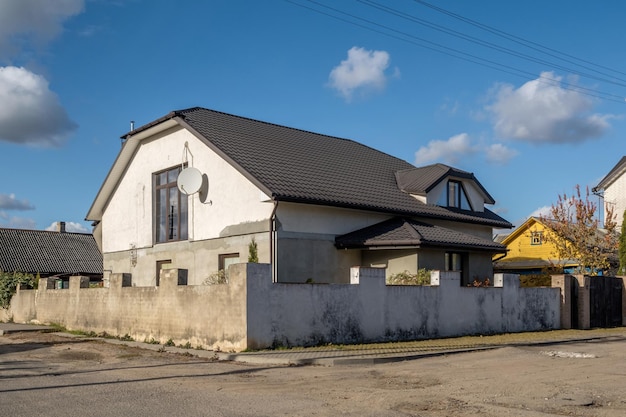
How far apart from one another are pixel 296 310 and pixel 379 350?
2222 mm

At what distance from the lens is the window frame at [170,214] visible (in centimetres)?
2434

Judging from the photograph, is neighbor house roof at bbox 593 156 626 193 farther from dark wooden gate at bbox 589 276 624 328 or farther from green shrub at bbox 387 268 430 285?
green shrub at bbox 387 268 430 285

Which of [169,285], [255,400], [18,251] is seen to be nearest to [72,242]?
[18,251]

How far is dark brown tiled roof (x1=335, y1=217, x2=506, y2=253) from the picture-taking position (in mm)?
21141

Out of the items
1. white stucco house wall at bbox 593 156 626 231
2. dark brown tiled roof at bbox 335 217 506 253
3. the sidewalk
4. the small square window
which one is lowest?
the sidewalk

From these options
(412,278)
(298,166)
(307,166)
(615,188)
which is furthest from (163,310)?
(615,188)

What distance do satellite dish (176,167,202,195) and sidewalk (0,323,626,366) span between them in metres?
5.69

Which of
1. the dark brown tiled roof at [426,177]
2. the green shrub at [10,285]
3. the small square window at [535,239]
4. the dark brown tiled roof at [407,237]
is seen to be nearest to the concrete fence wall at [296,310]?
the dark brown tiled roof at [407,237]

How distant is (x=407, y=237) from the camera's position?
2133 cm

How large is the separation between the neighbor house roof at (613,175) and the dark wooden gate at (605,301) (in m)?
24.0

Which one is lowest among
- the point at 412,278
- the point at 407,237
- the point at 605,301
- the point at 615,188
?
the point at 605,301

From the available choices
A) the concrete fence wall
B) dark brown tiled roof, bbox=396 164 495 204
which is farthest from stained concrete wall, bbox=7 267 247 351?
dark brown tiled roof, bbox=396 164 495 204

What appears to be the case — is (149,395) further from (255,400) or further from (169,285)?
(169,285)

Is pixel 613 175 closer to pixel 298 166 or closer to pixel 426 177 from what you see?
pixel 426 177
